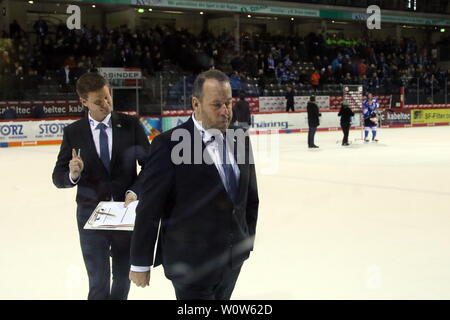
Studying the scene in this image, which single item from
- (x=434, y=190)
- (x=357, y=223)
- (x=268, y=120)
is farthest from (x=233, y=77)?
(x=357, y=223)

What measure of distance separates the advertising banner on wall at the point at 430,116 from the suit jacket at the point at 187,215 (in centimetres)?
2642

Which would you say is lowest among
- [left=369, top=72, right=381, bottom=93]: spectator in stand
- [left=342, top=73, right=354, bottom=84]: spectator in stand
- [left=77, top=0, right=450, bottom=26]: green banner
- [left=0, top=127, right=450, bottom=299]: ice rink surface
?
[left=0, top=127, right=450, bottom=299]: ice rink surface

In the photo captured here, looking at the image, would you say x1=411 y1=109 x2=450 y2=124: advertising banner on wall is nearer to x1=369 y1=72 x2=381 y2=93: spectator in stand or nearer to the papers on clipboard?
x1=369 y1=72 x2=381 y2=93: spectator in stand

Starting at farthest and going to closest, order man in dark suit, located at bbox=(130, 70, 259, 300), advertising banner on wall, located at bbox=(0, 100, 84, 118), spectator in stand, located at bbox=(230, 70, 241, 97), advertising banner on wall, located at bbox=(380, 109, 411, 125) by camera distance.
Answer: advertising banner on wall, located at bbox=(380, 109, 411, 125) < spectator in stand, located at bbox=(230, 70, 241, 97) < advertising banner on wall, located at bbox=(0, 100, 84, 118) < man in dark suit, located at bbox=(130, 70, 259, 300)

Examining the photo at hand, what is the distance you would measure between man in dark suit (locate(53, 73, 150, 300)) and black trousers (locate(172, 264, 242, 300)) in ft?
2.86

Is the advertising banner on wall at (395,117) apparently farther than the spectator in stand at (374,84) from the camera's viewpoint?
No

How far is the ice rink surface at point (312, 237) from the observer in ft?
15.0

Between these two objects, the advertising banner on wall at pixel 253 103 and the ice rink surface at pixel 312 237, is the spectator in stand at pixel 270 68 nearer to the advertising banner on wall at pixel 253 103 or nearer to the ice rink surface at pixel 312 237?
the advertising banner on wall at pixel 253 103

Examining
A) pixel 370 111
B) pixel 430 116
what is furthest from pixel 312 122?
pixel 430 116

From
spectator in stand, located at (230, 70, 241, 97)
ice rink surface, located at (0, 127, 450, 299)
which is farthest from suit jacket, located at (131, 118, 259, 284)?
spectator in stand, located at (230, 70, 241, 97)

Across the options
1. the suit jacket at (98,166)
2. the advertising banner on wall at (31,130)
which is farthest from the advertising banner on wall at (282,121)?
the suit jacket at (98,166)

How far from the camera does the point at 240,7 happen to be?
31.5m

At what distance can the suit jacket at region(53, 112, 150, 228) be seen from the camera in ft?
11.1
